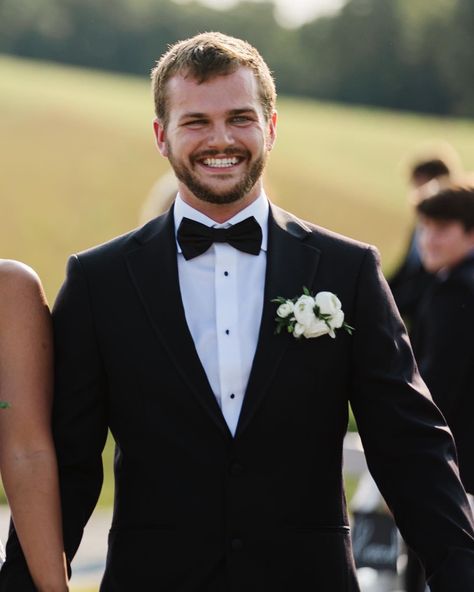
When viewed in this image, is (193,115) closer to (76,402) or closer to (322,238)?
(322,238)

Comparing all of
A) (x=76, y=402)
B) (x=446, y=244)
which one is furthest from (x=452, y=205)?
(x=76, y=402)

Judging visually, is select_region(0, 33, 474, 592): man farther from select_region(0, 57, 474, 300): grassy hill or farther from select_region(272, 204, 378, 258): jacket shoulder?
select_region(0, 57, 474, 300): grassy hill

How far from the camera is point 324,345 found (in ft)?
11.9

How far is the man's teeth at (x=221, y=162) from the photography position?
3.59 m

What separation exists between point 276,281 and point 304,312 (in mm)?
256

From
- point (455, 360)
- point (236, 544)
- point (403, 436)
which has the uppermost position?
point (403, 436)

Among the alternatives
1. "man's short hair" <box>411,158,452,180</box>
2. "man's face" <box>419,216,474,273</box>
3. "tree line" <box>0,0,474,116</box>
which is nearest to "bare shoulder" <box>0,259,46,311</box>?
"man's face" <box>419,216,474,273</box>

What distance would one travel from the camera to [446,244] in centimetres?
643

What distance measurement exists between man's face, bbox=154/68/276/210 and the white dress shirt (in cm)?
12

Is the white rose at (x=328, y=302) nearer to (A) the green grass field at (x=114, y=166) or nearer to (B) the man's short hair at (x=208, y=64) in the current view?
(B) the man's short hair at (x=208, y=64)

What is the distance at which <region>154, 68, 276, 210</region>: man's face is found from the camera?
3.59m

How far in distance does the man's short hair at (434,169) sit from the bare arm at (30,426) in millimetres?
5958

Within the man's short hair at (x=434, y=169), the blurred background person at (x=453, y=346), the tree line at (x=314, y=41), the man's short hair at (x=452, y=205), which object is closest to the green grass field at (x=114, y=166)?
the tree line at (x=314, y=41)

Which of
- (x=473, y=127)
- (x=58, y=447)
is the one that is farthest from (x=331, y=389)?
(x=473, y=127)
